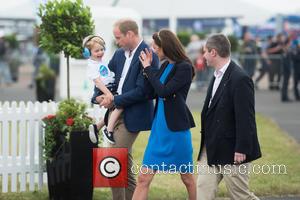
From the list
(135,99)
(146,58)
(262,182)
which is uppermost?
(146,58)

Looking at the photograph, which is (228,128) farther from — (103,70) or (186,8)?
(186,8)

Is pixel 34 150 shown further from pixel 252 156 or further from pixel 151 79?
pixel 252 156

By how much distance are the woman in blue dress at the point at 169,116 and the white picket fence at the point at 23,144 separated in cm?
210

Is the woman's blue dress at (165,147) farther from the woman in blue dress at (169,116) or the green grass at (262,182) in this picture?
the green grass at (262,182)

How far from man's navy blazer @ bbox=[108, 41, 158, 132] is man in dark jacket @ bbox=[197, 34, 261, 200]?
851 millimetres

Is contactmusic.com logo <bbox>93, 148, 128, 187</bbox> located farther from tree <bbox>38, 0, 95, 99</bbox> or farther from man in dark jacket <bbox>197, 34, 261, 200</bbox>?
tree <bbox>38, 0, 95, 99</bbox>

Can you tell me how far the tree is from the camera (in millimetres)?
8742

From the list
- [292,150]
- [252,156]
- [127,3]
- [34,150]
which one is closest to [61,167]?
[34,150]

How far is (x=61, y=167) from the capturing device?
27.0 ft

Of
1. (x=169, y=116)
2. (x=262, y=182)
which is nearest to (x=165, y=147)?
(x=169, y=116)

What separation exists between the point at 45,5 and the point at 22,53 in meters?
35.7

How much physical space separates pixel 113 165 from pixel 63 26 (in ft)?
6.74

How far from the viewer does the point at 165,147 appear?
698cm

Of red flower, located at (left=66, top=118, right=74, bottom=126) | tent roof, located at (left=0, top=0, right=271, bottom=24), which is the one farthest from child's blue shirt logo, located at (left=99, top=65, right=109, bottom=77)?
tent roof, located at (left=0, top=0, right=271, bottom=24)
